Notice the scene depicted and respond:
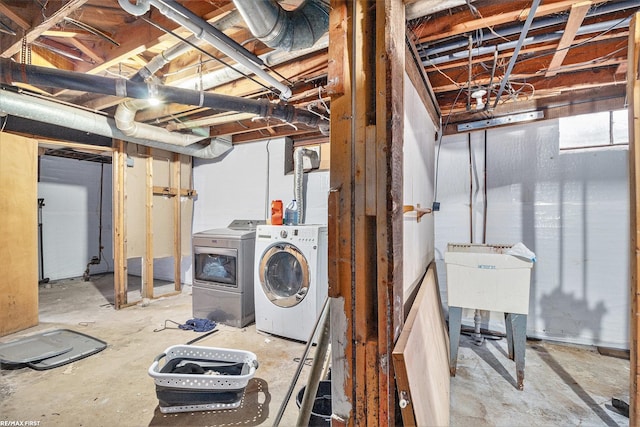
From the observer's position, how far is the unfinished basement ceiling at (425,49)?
1433mm

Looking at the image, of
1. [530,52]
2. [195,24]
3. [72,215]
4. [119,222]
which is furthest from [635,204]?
[72,215]

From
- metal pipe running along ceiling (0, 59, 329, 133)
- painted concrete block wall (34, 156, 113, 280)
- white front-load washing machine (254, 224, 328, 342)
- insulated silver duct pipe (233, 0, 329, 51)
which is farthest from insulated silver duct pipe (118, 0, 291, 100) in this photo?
painted concrete block wall (34, 156, 113, 280)

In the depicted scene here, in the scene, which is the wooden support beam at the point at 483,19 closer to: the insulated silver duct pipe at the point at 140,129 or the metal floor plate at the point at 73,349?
the insulated silver duct pipe at the point at 140,129

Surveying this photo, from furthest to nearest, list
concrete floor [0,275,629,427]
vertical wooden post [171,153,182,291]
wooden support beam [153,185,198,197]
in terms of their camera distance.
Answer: vertical wooden post [171,153,182,291] < wooden support beam [153,185,198,197] < concrete floor [0,275,629,427]

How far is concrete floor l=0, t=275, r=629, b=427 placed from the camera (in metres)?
1.62

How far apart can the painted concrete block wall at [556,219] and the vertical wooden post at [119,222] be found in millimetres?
3813

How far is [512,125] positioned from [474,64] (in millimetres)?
982

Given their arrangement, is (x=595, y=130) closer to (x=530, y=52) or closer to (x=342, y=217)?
(x=530, y=52)

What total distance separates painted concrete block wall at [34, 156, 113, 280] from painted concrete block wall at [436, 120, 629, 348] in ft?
19.7

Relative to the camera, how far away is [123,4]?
1217mm

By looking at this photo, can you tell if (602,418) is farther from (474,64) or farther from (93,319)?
(93,319)

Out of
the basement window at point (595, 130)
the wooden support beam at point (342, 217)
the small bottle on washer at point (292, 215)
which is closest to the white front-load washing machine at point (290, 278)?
the small bottle on washer at point (292, 215)

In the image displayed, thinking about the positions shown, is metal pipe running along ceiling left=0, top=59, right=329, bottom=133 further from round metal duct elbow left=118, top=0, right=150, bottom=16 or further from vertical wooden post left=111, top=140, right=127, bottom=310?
vertical wooden post left=111, top=140, right=127, bottom=310

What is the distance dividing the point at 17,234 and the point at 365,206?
12.0 feet
